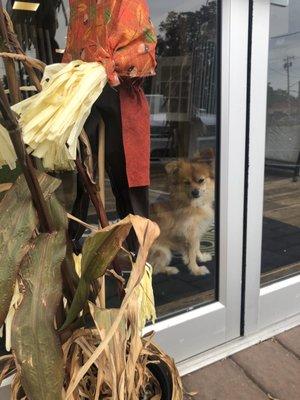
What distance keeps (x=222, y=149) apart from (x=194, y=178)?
181mm

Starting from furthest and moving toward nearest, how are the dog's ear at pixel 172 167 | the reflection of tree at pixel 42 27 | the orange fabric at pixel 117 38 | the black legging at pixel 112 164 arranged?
the dog's ear at pixel 172 167 < the reflection of tree at pixel 42 27 < the black legging at pixel 112 164 < the orange fabric at pixel 117 38

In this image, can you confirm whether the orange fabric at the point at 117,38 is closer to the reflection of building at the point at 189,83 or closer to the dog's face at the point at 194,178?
the reflection of building at the point at 189,83

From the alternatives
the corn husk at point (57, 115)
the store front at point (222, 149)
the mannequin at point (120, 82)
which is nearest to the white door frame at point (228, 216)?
the store front at point (222, 149)

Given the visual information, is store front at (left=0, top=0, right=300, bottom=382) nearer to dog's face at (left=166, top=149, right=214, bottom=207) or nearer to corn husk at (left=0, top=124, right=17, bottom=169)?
dog's face at (left=166, top=149, right=214, bottom=207)

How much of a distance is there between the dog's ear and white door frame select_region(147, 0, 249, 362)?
0.19m

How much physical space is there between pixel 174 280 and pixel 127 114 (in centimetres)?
98

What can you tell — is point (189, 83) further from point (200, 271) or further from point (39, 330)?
point (39, 330)

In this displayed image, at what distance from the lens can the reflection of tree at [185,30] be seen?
161 cm

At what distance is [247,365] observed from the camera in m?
1.82

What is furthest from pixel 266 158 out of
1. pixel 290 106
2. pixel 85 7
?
pixel 85 7

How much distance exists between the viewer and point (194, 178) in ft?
5.99

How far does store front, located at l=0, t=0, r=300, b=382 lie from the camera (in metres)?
1.62

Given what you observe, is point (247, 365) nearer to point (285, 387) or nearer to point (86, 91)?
A: point (285, 387)

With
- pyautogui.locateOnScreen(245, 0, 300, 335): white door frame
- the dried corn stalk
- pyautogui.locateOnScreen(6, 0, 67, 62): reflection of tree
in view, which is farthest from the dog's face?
the dried corn stalk
